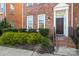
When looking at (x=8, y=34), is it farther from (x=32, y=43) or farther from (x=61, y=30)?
(x=61, y=30)

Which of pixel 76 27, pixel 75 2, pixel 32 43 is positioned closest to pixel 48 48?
pixel 32 43

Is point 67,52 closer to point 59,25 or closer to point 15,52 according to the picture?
point 59,25

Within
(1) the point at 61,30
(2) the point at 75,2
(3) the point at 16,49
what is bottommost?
(3) the point at 16,49

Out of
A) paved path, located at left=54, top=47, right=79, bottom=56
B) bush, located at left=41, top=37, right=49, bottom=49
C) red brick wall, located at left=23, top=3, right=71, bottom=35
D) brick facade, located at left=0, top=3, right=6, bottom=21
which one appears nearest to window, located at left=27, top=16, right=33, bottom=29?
red brick wall, located at left=23, top=3, right=71, bottom=35

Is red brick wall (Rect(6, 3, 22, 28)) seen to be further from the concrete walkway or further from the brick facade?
the concrete walkway

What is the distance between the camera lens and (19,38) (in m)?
4.49

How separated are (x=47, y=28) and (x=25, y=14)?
0.40 m

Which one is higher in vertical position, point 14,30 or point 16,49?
point 14,30

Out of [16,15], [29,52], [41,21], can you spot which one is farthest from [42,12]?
[29,52]

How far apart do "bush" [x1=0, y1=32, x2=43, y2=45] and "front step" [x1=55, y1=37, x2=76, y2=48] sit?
0.25 metres

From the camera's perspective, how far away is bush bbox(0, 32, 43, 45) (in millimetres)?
4477

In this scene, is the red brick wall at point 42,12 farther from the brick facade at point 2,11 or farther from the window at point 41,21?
the brick facade at point 2,11

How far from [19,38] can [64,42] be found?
Result: 2.21 feet

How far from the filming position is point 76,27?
4477 mm
